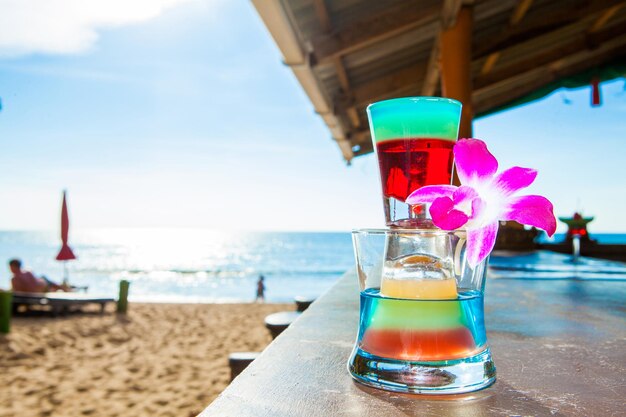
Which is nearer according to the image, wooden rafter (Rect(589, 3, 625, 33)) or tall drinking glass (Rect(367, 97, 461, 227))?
tall drinking glass (Rect(367, 97, 461, 227))

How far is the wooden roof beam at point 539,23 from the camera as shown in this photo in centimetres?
393

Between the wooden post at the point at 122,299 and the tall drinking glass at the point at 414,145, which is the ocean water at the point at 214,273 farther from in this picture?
the tall drinking glass at the point at 414,145

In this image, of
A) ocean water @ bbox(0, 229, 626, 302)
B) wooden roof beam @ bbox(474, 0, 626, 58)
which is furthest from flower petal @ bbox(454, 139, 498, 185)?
wooden roof beam @ bbox(474, 0, 626, 58)

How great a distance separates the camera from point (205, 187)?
81750mm

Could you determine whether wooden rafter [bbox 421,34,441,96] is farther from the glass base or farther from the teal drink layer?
the glass base

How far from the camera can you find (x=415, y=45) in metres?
4.29

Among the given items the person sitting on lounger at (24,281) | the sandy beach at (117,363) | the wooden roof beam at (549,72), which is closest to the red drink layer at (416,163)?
the sandy beach at (117,363)

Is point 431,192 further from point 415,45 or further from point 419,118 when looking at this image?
point 415,45

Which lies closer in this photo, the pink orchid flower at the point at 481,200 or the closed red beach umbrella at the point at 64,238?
the pink orchid flower at the point at 481,200

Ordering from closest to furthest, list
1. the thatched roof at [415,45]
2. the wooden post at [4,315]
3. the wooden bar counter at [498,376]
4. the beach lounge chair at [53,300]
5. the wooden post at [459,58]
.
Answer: the wooden bar counter at [498,376]
the thatched roof at [415,45]
the wooden post at [459,58]
the wooden post at [4,315]
the beach lounge chair at [53,300]

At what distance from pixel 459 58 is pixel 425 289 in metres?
3.16

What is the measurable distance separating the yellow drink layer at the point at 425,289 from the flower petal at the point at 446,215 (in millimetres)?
84

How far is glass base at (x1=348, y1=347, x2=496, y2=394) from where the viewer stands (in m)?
0.55

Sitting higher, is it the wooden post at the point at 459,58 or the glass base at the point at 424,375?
the wooden post at the point at 459,58
